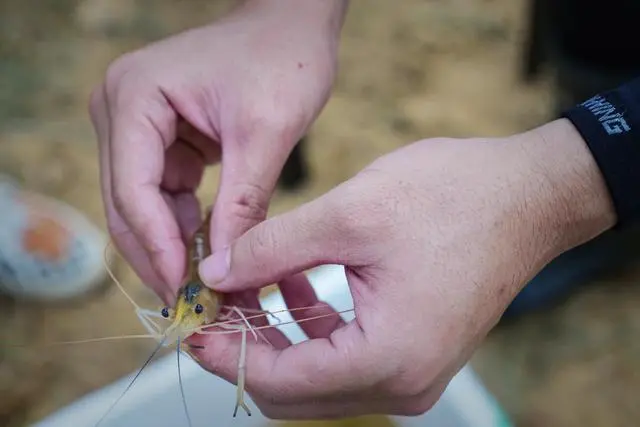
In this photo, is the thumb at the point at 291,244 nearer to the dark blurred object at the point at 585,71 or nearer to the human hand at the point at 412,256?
the human hand at the point at 412,256

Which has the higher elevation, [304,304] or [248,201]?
[248,201]

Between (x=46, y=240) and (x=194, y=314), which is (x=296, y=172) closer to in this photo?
(x=46, y=240)

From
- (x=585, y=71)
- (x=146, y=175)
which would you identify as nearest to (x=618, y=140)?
(x=146, y=175)

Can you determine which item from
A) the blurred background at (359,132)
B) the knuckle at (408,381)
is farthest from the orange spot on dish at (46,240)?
the knuckle at (408,381)

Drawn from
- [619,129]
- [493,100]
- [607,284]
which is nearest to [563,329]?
[607,284]

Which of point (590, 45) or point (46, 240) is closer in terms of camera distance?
point (590, 45)

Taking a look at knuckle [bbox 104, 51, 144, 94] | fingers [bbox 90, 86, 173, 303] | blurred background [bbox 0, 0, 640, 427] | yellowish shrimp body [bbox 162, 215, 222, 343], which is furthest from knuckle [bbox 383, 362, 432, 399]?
blurred background [bbox 0, 0, 640, 427]

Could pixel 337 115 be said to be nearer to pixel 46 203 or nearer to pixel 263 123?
pixel 46 203
